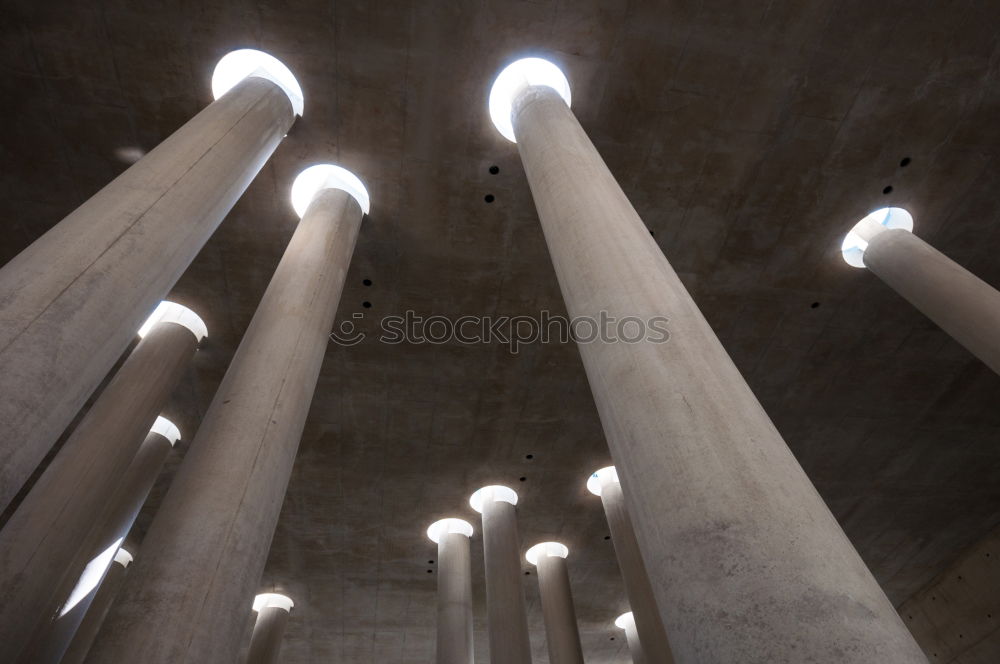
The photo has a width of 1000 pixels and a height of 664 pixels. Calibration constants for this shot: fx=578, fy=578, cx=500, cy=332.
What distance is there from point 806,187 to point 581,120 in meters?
4.67

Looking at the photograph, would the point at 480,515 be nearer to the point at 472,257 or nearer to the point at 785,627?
the point at 472,257

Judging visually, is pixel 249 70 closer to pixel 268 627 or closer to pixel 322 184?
pixel 322 184

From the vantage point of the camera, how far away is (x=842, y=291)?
12609 mm

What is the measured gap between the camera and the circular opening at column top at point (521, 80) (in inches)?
348

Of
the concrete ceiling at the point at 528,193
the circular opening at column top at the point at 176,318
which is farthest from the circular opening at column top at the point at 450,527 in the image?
the circular opening at column top at the point at 176,318

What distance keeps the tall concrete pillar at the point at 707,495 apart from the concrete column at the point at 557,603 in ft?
44.9

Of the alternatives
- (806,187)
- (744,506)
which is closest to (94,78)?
(744,506)

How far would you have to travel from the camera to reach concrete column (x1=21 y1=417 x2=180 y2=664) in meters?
8.76

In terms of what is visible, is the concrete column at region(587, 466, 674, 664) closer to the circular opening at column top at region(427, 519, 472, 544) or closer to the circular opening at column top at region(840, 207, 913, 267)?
the circular opening at column top at region(427, 519, 472, 544)

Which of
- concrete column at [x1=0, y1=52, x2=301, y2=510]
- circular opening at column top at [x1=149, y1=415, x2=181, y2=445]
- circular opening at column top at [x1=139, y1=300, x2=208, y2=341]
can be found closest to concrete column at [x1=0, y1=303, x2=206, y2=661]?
circular opening at column top at [x1=139, y1=300, x2=208, y2=341]

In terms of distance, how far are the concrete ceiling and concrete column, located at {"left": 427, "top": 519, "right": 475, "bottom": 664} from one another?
2.97ft

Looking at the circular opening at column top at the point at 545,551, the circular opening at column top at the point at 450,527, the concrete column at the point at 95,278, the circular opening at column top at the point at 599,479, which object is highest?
the circular opening at column top at the point at 599,479

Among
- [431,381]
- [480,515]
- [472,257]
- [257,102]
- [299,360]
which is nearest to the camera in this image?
[299,360]

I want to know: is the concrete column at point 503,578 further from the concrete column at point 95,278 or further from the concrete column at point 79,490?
the concrete column at point 95,278
